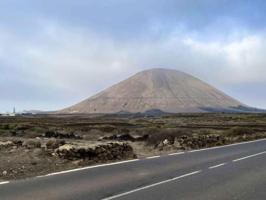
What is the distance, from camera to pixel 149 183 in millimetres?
14688

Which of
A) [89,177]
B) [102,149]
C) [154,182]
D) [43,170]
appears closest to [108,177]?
[89,177]

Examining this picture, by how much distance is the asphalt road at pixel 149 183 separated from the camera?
1234cm

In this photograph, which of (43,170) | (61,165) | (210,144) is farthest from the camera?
(210,144)

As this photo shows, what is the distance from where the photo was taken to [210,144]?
36.8m

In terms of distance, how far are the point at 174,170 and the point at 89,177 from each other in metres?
3.55

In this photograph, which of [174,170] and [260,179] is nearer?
[260,179]

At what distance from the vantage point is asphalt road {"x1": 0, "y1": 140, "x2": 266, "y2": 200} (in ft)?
40.5

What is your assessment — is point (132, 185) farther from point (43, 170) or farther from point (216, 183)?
point (43, 170)

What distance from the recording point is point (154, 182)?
1493 centimetres

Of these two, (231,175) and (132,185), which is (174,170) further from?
(132,185)

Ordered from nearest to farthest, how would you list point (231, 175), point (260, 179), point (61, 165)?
point (260, 179) < point (231, 175) < point (61, 165)

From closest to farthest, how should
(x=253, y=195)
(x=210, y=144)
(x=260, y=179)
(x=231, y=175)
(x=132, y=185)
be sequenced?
(x=253, y=195)
(x=132, y=185)
(x=260, y=179)
(x=231, y=175)
(x=210, y=144)

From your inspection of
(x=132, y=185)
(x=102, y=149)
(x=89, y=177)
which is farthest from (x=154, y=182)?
(x=102, y=149)

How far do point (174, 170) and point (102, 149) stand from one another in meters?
5.97
